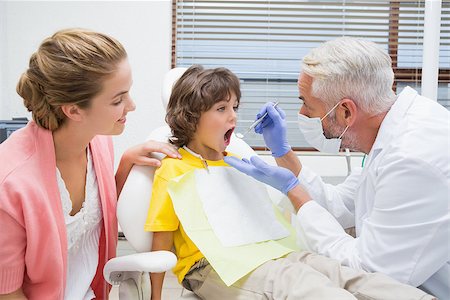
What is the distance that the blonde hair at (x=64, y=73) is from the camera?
3.86 feet

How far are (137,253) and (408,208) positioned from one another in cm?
76

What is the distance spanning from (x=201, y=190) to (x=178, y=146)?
0.19 metres

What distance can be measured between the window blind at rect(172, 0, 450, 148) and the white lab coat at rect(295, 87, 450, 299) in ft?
7.00

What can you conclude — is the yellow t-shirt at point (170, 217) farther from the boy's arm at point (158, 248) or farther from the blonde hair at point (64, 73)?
the blonde hair at point (64, 73)

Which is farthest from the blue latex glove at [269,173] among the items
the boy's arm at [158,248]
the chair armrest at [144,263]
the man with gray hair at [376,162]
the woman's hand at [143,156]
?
the chair armrest at [144,263]

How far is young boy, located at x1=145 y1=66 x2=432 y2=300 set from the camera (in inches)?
47.6

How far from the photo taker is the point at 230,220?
1533 millimetres

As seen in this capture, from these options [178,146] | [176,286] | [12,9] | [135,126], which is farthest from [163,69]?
[178,146]

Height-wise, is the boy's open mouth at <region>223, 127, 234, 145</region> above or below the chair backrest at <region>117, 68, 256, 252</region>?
above

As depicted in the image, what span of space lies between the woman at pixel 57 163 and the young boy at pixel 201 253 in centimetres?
21

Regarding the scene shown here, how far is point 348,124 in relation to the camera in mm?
1498

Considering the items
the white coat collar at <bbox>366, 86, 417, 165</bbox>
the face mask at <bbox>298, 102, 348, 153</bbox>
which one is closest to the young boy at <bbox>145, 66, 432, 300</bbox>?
the face mask at <bbox>298, 102, 348, 153</bbox>

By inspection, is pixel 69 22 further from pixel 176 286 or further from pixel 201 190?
pixel 201 190

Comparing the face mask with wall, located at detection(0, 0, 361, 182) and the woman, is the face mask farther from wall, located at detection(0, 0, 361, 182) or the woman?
wall, located at detection(0, 0, 361, 182)
